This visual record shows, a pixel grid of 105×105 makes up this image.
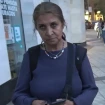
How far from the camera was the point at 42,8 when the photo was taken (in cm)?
189

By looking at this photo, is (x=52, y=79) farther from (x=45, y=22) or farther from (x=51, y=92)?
(x=45, y=22)

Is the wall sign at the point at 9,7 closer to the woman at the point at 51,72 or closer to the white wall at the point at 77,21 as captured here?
the woman at the point at 51,72

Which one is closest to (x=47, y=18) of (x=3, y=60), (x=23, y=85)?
(x=23, y=85)

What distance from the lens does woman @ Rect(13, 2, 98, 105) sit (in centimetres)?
189

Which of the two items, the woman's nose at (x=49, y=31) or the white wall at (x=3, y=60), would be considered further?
the white wall at (x=3, y=60)

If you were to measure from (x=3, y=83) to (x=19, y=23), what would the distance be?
83.2 inches

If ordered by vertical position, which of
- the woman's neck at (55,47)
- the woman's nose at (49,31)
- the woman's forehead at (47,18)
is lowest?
the woman's neck at (55,47)

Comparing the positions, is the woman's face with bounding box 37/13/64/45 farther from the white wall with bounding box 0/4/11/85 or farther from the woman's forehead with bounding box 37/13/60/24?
the white wall with bounding box 0/4/11/85

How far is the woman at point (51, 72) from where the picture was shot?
74.4 inches

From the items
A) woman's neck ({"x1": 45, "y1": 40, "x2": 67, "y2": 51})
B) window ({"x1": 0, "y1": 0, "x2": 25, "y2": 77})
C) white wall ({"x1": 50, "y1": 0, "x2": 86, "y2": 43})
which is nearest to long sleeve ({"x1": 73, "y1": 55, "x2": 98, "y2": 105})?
woman's neck ({"x1": 45, "y1": 40, "x2": 67, "y2": 51})

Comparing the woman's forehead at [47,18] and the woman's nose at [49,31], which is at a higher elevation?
the woman's forehead at [47,18]

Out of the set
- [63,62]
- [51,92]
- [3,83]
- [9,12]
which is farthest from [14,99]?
[9,12]

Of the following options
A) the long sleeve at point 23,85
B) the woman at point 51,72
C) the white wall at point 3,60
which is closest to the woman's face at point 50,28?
the woman at point 51,72

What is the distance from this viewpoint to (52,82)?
6.24ft
